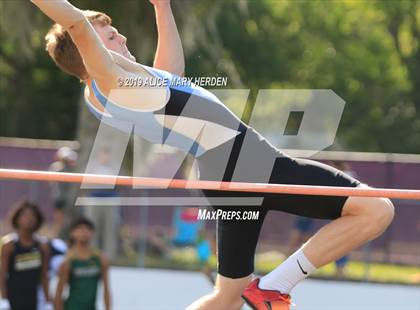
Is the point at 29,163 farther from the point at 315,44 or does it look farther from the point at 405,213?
the point at 315,44

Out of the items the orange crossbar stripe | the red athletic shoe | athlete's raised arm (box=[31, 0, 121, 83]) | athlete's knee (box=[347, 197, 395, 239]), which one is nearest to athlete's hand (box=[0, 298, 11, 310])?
the orange crossbar stripe

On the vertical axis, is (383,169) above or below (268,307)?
above

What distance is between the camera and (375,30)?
2666 centimetres

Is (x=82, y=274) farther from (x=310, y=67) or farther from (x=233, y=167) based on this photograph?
(x=310, y=67)

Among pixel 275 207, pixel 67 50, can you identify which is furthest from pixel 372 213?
pixel 67 50

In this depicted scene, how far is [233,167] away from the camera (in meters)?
4.37

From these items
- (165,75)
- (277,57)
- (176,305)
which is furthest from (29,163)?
(277,57)

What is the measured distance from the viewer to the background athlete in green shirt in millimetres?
7113

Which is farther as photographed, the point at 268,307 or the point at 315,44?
the point at 315,44

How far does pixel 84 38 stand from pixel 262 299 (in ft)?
4.19

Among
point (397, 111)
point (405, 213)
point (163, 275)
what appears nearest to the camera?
point (163, 275)

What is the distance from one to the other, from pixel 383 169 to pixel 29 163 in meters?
4.53

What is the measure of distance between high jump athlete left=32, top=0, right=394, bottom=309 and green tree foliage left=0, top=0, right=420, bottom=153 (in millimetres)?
12162

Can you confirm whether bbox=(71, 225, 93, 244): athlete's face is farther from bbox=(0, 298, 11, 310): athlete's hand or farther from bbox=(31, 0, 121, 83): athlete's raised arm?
bbox=(31, 0, 121, 83): athlete's raised arm
